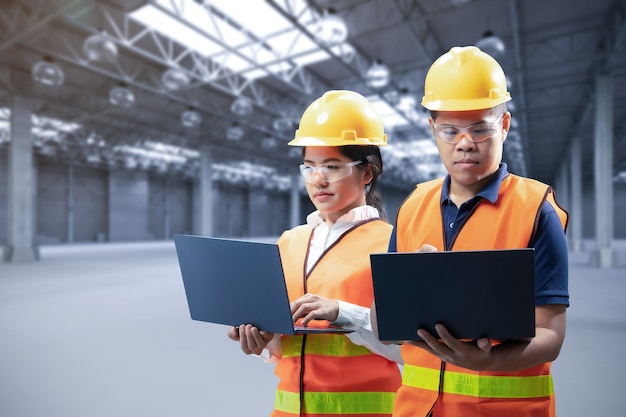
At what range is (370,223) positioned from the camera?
→ 216cm

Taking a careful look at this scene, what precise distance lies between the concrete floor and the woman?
214cm

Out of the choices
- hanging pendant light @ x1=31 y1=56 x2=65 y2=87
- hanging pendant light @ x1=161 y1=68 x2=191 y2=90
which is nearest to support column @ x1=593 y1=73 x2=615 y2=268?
hanging pendant light @ x1=161 y1=68 x2=191 y2=90

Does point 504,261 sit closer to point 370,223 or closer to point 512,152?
point 370,223

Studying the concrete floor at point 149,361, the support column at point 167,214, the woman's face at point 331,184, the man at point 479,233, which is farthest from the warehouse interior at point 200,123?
the support column at point 167,214

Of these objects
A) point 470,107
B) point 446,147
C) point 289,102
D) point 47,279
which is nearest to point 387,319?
point 446,147

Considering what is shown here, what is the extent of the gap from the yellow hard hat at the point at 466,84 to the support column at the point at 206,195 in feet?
68.3

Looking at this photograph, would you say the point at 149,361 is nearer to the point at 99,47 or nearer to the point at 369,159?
the point at 369,159

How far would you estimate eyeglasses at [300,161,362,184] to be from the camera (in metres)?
2.07

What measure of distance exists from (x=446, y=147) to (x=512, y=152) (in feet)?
82.7

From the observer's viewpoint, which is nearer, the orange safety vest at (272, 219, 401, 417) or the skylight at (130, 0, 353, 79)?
the orange safety vest at (272, 219, 401, 417)

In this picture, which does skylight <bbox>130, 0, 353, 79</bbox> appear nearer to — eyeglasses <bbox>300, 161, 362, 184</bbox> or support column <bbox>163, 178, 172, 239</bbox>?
eyeglasses <bbox>300, 161, 362, 184</bbox>

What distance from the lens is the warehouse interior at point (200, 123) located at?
14.9 ft

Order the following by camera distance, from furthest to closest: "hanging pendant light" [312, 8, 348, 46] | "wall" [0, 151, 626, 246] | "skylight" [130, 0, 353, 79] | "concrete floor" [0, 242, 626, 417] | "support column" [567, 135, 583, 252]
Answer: "wall" [0, 151, 626, 246]
"support column" [567, 135, 583, 252]
"skylight" [130, 0, 353, 79]
"hanging pendant light" [312, 8, 348, 46]
"concrete floor" [0, 242, 626, 417]

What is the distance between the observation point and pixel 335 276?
6.39 ft
